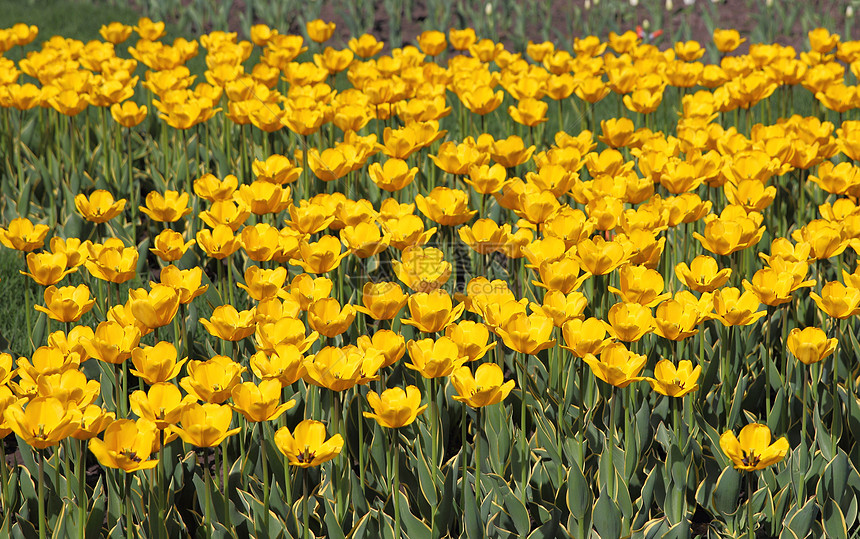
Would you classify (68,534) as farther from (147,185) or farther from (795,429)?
(147,185)

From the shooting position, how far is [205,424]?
1.82 metres

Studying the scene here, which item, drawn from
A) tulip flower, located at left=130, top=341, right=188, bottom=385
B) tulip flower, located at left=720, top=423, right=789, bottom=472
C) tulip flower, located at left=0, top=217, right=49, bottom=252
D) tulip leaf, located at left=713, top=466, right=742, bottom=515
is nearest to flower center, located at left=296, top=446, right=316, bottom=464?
tulip flower, located at left=130, top=341, right=188, bottom=385

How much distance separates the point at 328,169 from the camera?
10.6 ft

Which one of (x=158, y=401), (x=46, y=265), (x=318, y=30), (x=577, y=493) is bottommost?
(x=577, y=493)

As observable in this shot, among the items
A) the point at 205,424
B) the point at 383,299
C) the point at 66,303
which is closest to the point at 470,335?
the point at 383,299

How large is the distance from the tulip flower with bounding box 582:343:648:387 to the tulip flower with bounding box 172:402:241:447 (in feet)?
2.50

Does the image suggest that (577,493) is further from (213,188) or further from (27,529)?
(213,188)

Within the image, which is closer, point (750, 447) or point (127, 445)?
point (127, 445)

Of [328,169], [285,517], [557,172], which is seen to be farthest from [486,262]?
[285,517]

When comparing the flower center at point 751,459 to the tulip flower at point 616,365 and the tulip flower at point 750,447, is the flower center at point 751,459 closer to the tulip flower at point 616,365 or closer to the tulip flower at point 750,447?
the tulip flower at point 750,447

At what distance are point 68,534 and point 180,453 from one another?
358mm

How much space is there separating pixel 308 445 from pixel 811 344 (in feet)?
3.78

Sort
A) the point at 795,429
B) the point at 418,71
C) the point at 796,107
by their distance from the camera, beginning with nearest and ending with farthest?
the point at 795,429, the point at 418,71, the point at 796,107

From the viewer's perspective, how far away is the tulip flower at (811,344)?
6.94 feet
